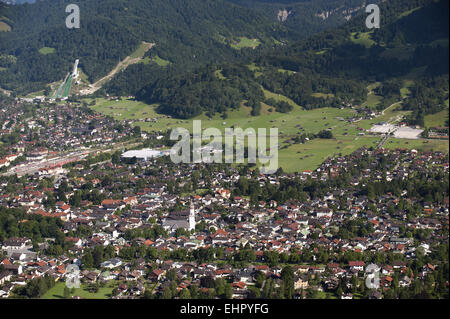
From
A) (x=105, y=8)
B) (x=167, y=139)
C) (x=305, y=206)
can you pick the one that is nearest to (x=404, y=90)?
(x=167, y=139)

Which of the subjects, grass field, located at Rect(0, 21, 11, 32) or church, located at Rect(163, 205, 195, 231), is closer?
church, located at Rect(163, 205, 195, 231)

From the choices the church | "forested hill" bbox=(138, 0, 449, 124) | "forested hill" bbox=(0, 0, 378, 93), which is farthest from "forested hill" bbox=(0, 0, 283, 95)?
the church

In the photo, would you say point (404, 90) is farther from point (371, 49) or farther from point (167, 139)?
point (167, 139)

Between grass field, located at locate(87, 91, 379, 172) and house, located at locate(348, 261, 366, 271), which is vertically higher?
grass field, located at locate(87, 91, 379, 172)

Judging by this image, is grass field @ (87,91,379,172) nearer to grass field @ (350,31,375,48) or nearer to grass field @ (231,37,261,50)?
grass field @ (350,31,375,48)

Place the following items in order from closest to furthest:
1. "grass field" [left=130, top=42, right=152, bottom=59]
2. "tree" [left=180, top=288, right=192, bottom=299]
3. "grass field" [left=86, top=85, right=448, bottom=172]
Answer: "tree" [left=180, top=288, right=192, bottom=299] → "grass field" [left=86, top=85, right=448, bottom=172] → "grass field" [left=130, top=42, right=152, bottom=59]

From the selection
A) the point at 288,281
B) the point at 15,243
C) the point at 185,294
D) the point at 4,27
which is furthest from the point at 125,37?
the point at 185,294

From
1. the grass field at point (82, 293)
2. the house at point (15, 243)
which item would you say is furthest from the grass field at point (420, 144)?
the house at point (15, 243)
